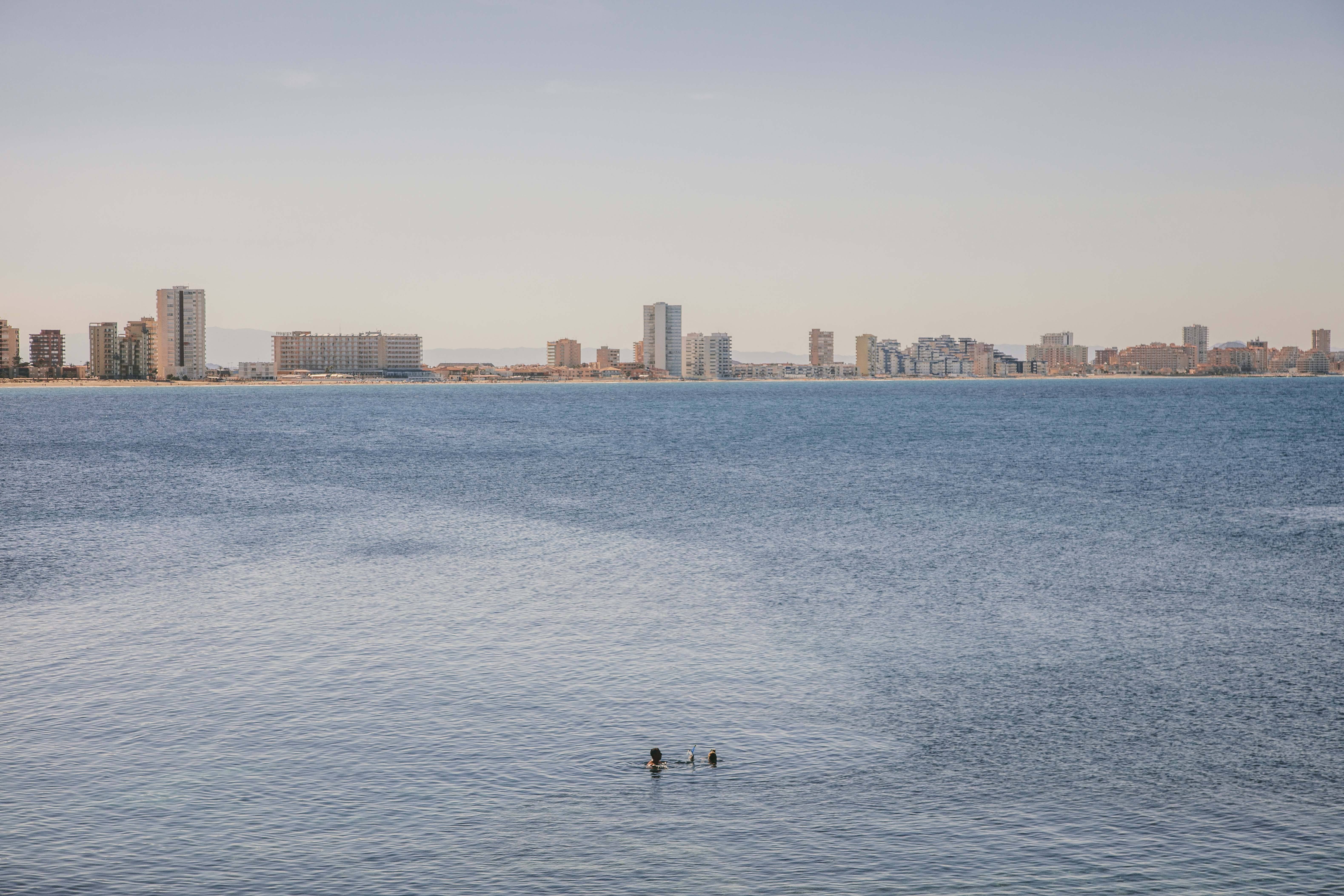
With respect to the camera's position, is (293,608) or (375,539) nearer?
(293,608)

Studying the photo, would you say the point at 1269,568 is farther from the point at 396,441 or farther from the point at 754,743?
the point at 396,441

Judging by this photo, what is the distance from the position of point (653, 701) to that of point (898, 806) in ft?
36.0

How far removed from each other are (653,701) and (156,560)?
3935cm

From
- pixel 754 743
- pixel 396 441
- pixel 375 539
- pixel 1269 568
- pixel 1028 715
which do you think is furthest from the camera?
pixel 396 441

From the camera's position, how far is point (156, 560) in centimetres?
6362

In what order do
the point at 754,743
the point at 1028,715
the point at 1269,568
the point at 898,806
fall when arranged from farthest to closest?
the point at 1269,568, the point at 1028,715, the point at 754,743, the point at 898,806

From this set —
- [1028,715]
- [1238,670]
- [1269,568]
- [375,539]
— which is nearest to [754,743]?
[1028,715]

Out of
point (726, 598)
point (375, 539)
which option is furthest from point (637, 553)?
point (375, 539)

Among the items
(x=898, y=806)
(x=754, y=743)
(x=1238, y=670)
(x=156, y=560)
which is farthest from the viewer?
(x=156, y=560)

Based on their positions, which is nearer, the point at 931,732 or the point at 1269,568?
the point at 931,732

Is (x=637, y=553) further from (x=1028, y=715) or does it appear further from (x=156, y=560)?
(x=1028, y=715)

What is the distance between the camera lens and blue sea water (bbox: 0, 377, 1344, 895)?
26672 millimetres

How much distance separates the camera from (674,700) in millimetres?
38062

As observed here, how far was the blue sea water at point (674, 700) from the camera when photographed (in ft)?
87.5
